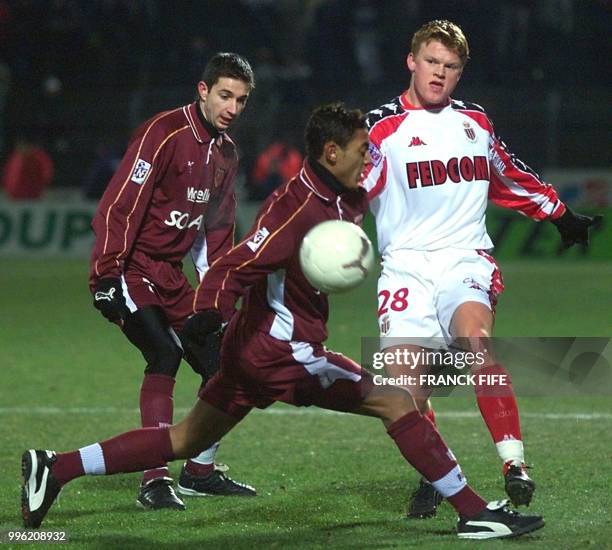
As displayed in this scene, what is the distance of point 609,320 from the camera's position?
1324cm

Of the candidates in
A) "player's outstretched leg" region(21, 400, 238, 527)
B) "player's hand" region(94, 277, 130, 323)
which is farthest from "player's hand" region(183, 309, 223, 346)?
"player's hand" region(94, 277, 130, 323)

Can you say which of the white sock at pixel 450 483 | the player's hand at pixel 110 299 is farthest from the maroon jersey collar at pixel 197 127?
the white sock at pixel 450 483

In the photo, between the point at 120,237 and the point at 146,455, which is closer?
the point at 146,455

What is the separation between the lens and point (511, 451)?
5.94m

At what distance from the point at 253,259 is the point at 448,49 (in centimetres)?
179

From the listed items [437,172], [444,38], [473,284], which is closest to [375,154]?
[437,172]

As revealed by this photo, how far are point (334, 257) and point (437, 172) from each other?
145 cm

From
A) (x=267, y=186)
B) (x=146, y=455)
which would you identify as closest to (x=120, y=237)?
(x=146, y=455)

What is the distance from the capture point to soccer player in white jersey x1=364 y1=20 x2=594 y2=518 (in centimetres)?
643

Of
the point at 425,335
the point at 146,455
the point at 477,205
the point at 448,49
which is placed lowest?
the point at 146,455

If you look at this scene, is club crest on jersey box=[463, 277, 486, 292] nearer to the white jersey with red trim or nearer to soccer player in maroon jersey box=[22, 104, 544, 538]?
the white jersey with red trim

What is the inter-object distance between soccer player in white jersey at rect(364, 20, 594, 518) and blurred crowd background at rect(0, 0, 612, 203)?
14.4m

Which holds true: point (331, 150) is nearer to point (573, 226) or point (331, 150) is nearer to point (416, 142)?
point (416, 142)

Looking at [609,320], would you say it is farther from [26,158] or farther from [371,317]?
[26,158]
